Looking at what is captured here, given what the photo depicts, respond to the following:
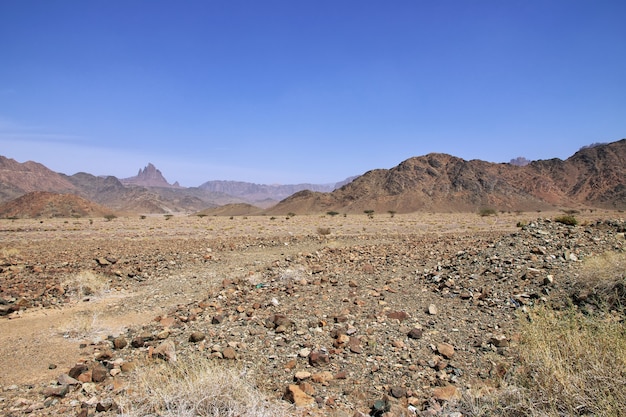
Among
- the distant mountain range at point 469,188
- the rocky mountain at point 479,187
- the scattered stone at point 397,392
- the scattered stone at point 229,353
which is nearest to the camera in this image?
the scattered stone at point 397,392

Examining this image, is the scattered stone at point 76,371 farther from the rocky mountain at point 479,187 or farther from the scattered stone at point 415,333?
the rocky mountain at point 479,187

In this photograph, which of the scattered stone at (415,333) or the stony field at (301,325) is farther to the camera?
the scattered stone at (415,333)

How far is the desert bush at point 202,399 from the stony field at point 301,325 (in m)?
0.12

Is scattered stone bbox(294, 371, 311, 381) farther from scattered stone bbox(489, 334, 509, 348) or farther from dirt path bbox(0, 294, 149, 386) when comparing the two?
dirt path bbox(0, 294, 149, 386)

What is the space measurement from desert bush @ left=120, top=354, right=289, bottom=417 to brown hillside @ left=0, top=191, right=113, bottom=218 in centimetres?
8285

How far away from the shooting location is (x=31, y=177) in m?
174

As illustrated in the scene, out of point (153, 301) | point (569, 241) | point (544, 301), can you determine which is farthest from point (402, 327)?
point (569, 241)

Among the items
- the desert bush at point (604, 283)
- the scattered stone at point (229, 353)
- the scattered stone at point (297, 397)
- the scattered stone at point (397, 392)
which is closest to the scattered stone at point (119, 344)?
the scattered stone at point (229, 353)

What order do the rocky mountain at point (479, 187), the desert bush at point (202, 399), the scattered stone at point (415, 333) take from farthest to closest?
the rocky mountain at point (479, 187)
the scattered stone at point (415, 333)
the desert bush at point (202, 399)

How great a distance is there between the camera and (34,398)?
4.54 m

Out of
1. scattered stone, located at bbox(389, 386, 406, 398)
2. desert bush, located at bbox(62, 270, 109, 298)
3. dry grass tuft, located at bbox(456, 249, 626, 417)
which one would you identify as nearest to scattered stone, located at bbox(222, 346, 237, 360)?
scattered stone, located at bbox(389, 386, 406, 398)

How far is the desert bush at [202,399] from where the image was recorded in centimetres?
377

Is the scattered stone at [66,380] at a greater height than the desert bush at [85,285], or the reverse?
the desert bush at [85,285]

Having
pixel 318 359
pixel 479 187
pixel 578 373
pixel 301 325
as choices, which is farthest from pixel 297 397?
pixel 479 187
